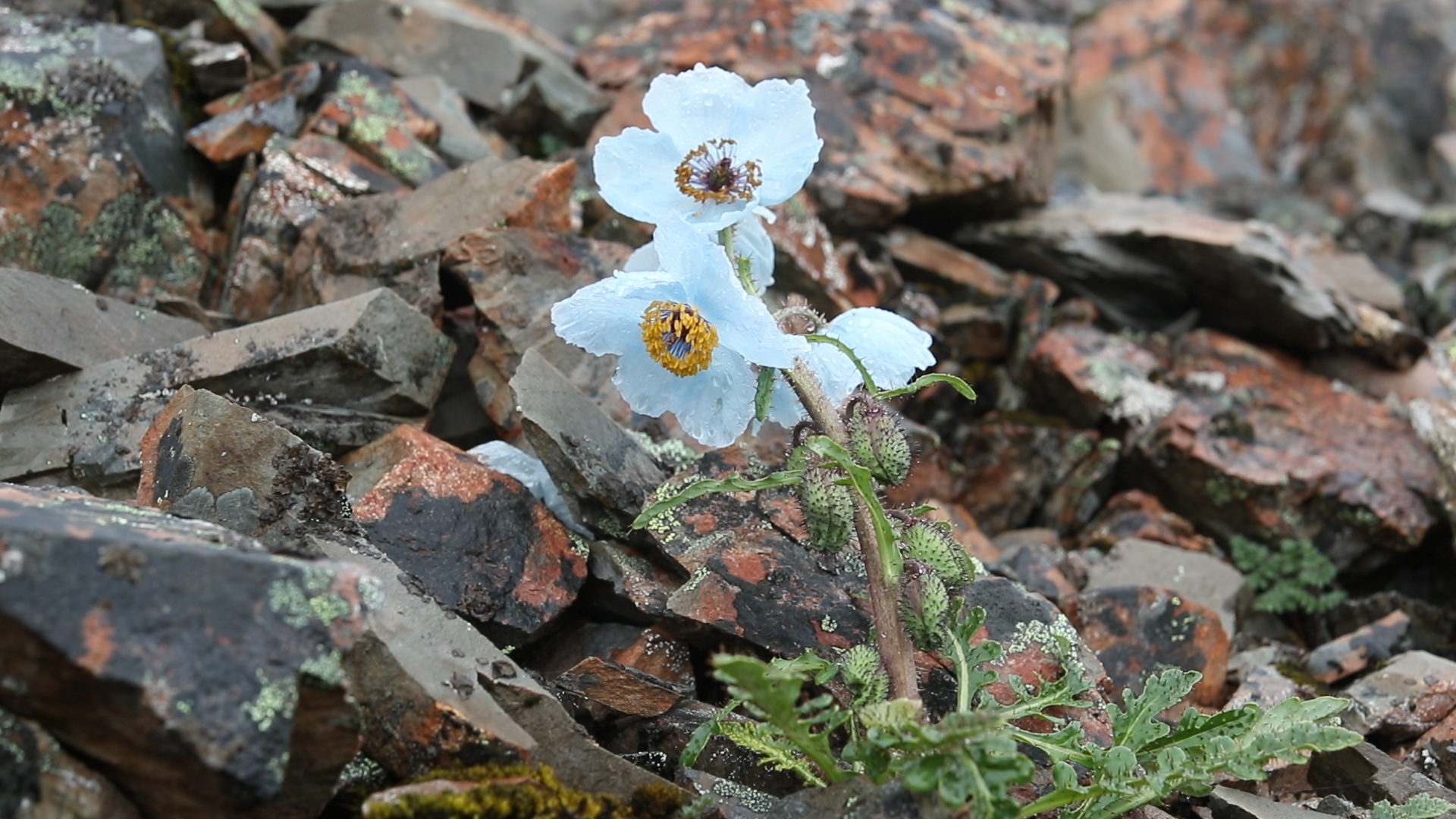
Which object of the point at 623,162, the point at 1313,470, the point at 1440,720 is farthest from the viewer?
the point at 1313,470

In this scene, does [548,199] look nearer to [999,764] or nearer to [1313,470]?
[999,764]

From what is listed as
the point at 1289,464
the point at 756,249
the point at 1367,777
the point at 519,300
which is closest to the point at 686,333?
the point at 756,249

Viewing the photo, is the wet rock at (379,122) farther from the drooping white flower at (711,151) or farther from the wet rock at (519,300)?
the drooping white flower at (711,151)

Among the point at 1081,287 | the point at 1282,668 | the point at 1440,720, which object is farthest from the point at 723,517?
the point at 1081,287

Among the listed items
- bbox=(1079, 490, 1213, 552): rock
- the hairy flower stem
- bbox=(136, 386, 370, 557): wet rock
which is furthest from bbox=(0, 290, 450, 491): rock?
bbox=(1079, 490, 1213, 552): rock

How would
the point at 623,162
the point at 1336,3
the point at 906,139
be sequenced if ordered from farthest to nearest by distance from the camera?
the point at 1336,3 → the point at 906,139 → the point at 623,162

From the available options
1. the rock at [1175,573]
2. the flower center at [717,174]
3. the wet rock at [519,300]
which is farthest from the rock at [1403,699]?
the wet rock at [519,300]
